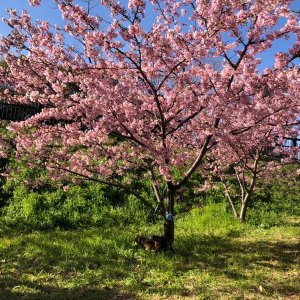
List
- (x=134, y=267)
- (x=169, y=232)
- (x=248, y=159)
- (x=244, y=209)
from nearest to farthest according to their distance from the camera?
(x=134, y=267) < (x=169, y=232) < (x=244, y=209) < (x=248, y=159)

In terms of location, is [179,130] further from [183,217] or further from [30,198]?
[30,198]

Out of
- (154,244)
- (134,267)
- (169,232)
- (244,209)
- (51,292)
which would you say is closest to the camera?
(51,292)

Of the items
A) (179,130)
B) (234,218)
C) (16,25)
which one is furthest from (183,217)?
(16,25)

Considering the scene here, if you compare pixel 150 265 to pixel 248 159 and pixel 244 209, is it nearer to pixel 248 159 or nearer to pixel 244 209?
pixel 244 209

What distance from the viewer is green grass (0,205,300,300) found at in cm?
496

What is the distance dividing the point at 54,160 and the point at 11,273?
214 centimetres

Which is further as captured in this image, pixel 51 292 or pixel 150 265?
pixel 150 265

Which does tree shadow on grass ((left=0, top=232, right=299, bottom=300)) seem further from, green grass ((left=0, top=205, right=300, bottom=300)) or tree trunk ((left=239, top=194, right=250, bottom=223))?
tree trunk ((left=239, top=194, right=250, bottom=223))

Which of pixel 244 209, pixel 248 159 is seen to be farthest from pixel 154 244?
pixel 248 159

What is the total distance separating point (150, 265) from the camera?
591 cm

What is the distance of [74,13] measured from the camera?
5.48 metres

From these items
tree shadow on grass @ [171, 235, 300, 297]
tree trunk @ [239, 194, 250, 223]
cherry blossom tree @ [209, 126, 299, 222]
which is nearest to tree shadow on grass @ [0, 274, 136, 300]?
tree shadow on grass @ [171, 235, 300, 297]

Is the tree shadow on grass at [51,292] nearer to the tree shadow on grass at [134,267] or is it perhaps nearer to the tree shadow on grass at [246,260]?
the tree shadow on grass at [134,267]

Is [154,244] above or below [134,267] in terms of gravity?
above
